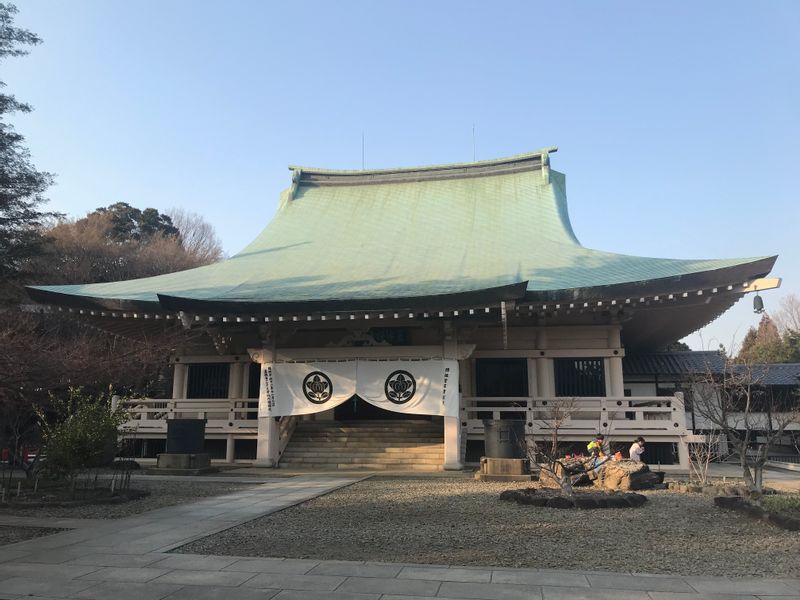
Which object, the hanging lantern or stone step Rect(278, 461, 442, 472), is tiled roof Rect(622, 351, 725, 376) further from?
stone step Rect(278, 461, 442, 472)

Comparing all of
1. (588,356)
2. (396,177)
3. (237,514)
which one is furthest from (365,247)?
(237,514)

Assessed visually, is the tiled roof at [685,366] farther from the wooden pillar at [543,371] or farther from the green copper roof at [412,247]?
the wooden pillar at [543,371]

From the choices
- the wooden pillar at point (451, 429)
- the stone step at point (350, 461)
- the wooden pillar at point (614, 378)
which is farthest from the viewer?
the wooden pillar at point (614, 378)

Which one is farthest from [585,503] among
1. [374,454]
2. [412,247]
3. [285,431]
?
[412,247]

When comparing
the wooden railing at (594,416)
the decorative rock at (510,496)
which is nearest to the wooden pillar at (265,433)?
the wooden railing at (594,416)

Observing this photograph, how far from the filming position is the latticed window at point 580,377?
17.5m

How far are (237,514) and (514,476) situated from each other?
6.59 meters

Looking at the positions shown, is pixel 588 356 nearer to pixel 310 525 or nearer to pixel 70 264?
pixel 310 525

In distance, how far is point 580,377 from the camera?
17625 millimetres

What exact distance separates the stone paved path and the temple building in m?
8.87

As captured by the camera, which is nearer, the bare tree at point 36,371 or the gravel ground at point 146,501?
the gravel ground at point 146,501

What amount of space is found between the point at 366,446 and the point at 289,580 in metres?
12.1

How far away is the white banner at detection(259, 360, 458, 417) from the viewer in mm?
15367

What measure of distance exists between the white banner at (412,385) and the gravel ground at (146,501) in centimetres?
461
